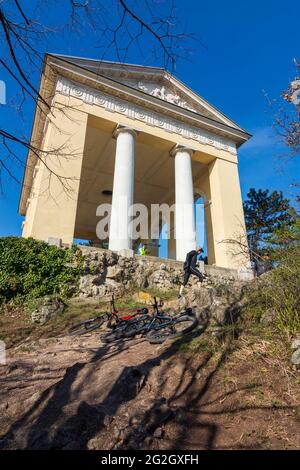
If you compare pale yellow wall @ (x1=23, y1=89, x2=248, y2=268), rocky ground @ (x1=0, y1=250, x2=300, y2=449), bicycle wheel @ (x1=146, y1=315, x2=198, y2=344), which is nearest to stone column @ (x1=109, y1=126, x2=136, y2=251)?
pale yellow wall @ (x1=23, y1=89, x2=248, y2=268)

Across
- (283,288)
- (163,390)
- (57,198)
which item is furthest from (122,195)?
(163,390)

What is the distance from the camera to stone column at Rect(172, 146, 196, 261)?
12328 mm

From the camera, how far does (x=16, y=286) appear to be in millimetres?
7590

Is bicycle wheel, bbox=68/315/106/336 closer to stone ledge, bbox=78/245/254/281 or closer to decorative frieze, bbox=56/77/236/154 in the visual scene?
stone ledge, bbox=78/245/254/281

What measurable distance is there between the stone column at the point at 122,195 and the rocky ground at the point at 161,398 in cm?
664

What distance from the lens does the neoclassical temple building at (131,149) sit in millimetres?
10664

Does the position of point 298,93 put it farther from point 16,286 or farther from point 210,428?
point 16,286

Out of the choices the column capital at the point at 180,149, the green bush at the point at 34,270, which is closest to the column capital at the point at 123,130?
the column capital at the point at 180,149

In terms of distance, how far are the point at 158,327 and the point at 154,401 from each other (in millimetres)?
2306

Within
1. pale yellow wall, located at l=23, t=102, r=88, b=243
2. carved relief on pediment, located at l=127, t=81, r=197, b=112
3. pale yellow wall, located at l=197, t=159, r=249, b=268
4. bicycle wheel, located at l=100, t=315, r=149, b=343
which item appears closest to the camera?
bicycle wheel, located at l=100, t=315, r=149, b=343

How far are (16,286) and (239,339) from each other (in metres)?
6.29

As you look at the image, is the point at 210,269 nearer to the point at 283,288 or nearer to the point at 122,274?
the point at 122,274

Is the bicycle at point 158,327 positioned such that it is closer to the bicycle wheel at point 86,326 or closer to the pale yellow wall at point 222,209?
the bicycle wheel at point 86,326

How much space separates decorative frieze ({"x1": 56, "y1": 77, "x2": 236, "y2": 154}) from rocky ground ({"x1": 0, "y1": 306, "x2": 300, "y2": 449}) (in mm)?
11704
